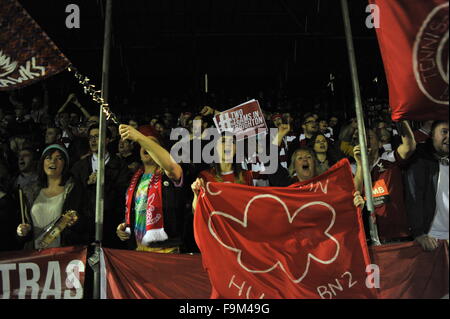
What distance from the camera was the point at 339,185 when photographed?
4.99 m

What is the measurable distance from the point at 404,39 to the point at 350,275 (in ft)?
6.68

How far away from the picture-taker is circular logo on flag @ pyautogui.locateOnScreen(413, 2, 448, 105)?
166 inches

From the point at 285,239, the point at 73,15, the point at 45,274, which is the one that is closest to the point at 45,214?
the point at 45,274

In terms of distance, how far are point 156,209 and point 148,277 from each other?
0.61 m

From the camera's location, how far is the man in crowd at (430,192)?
4746 mm

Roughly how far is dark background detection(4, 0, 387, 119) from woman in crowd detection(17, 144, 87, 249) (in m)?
4.63

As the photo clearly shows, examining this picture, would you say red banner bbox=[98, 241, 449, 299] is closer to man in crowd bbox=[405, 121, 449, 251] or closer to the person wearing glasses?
man in crowd bbox=[405, 121, 449, 251]

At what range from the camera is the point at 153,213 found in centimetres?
492

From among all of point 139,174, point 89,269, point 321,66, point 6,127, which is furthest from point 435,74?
point 321,66

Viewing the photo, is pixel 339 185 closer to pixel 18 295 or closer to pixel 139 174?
pixel 139 174

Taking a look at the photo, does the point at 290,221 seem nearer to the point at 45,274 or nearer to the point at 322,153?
the point at 322,153

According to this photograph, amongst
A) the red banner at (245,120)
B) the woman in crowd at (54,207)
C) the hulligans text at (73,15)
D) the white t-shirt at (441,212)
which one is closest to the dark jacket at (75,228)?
the woman in crowd at (54,207)

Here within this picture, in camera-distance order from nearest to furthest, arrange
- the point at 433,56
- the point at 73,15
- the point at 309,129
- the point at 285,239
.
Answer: the point at 433,56, the point at 285,239, the point at 309,129, the point at 73,15

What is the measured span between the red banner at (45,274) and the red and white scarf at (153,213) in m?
0.56
